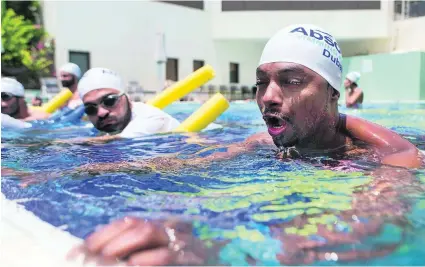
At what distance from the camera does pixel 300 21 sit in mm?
24719

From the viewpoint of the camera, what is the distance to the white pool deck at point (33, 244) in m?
1.45

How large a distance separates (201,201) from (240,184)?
1.23 feet

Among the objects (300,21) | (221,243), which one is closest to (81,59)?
(300,21)

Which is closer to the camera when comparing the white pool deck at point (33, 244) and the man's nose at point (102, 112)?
the white pool deck at point (33, 244)

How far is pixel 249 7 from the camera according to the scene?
82.3 ft

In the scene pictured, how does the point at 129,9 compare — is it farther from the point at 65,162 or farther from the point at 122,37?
the point at 65,162

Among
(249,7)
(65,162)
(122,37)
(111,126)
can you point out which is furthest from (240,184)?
(249,7)

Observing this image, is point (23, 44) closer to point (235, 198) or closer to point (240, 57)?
Answer: point (240, 57)

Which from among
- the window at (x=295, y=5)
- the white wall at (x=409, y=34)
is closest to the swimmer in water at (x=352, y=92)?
the white wall at (x=409, y=34)

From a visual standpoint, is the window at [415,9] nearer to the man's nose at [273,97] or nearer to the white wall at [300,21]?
the white wall at [300,21]

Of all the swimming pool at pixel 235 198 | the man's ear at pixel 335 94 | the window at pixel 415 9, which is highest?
the window at pixel 415 9

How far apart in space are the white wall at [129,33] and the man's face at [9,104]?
13276mm

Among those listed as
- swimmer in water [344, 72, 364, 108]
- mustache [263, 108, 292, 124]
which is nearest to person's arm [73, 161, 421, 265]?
mustache [263, 108, 292, 124]

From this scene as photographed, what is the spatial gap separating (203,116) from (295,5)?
68.4 feet
